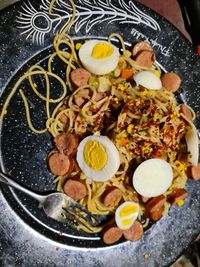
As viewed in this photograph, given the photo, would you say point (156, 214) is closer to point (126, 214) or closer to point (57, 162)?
point (126, 214)

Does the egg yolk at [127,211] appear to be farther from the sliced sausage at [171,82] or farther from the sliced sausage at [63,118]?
the sliced sausage at [171,82]

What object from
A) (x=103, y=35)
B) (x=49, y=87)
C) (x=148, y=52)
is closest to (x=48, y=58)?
(x=49, y=87)

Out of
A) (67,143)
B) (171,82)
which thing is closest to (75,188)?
(67,143)

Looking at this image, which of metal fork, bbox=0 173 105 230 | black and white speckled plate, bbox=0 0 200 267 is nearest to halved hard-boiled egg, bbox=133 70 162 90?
black and white speckled plate, bbox=0 0 200 267

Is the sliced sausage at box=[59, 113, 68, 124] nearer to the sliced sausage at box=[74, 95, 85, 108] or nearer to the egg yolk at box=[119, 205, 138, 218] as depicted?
the sliced sausage at box=[74, 95, 85, 108]

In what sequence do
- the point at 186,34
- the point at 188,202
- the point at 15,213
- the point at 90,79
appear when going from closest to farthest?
1. the point at 15,213
2. the point at 90,79
3. the point at 188,202
4. the point at 186,34

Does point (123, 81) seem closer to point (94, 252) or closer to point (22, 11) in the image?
point (22, 11)
